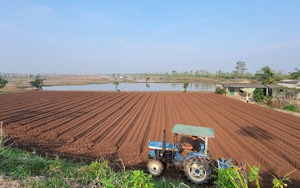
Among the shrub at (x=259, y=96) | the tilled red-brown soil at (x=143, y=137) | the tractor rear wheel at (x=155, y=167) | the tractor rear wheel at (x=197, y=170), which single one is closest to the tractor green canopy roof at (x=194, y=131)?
the tractor rear wheel at (x=197, y=170)

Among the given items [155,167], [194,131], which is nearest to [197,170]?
[194,131]

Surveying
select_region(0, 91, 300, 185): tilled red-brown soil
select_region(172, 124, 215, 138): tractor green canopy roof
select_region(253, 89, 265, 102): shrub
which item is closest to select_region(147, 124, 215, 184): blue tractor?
select_region(172, 124, 215, 138): tractor green canopy roof

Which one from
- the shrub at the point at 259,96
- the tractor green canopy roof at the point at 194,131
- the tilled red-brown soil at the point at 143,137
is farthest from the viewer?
the shrub at the point at 259,96

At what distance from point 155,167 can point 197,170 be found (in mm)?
1161

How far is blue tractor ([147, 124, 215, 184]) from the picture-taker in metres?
5.49

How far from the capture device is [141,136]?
9.88 meters

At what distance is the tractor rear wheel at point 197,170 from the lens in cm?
545

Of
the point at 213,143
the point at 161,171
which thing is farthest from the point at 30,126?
the point at 213,143

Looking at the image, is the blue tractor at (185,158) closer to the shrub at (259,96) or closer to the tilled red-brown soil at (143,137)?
the tilled red-brown soil at (143,137)

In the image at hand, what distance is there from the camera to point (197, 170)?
18.2 ft

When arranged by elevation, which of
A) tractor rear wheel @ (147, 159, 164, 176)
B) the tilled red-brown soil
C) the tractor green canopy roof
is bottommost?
the tilled red-brown soil

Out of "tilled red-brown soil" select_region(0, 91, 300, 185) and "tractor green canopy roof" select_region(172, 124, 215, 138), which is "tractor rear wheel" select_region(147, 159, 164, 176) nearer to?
"tractor green canopy roof" select_region(172, 124, 215, 138)

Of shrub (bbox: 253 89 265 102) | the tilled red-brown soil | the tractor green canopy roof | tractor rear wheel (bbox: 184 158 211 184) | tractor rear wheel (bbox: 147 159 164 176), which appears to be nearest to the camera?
tractor rear wheel (bbox: 184 158 211 184)

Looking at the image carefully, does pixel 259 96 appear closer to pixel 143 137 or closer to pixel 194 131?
pixel 143 137
